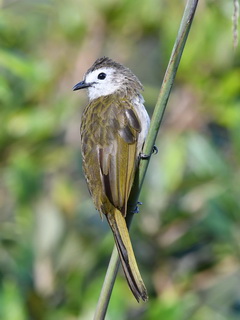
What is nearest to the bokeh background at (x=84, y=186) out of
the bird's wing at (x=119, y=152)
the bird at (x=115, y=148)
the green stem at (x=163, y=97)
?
the bird at (x=115, y=148)

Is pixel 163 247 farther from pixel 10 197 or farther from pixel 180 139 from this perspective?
pixel 10 197

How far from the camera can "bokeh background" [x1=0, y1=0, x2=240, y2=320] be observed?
162 inches

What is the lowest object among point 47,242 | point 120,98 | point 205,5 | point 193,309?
point 193,309

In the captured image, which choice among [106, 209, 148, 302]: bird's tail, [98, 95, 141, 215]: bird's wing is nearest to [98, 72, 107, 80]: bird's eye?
[98, 95, 141, 215]: bird's wing

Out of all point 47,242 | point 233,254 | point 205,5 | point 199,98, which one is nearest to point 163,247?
point 233,254

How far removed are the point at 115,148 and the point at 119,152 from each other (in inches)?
1.1

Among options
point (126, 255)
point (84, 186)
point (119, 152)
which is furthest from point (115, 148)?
point (84, 186)

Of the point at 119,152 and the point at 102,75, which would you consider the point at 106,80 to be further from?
the point at 119,152

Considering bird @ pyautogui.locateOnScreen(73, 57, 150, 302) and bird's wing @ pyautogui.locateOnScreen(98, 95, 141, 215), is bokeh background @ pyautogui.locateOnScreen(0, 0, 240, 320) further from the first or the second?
bird's wing @ pyautogui.locateOnScreen(98, 95, 141, 215)

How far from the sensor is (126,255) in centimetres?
267

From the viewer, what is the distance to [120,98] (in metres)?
3.63

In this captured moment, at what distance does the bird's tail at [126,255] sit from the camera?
2.52 m

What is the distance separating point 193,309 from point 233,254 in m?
0.42

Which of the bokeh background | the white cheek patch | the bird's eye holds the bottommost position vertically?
the bokeh background
